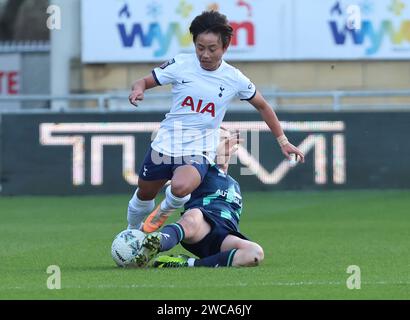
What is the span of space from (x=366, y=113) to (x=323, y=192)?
1.33 metres

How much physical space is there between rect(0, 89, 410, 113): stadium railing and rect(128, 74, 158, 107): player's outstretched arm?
941cm

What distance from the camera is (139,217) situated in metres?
11.5

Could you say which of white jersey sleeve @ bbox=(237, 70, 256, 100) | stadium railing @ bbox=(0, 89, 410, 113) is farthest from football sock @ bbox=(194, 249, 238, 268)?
stadium railing @ bbox=(0, 89, 410, 113)

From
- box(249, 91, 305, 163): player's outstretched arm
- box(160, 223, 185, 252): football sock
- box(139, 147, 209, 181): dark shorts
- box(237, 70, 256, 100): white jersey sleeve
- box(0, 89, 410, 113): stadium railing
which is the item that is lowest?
box(160, 223, 185, 252): football sock

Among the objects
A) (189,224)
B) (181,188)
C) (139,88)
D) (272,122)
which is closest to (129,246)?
(189,224)

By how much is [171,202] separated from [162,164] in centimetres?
32

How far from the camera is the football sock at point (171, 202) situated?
35.4ft

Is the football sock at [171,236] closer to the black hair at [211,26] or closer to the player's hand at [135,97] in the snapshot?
the player's hand at [135,97]

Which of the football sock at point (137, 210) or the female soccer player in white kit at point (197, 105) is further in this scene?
the football sock at point (137, 210)

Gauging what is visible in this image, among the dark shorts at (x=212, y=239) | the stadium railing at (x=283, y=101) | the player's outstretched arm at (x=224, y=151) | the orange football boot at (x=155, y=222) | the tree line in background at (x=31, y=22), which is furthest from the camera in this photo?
the tree line in background at (x=31, y=22)

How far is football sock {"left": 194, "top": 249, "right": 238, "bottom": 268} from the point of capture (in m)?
10.1

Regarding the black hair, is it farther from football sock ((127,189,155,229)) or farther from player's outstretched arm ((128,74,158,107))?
football sock ((127,189,155,229))

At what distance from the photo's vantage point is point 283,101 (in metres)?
23.5

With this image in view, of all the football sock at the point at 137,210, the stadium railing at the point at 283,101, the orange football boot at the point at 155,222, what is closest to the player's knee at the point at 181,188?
the orange football boot at the point at 155,222
